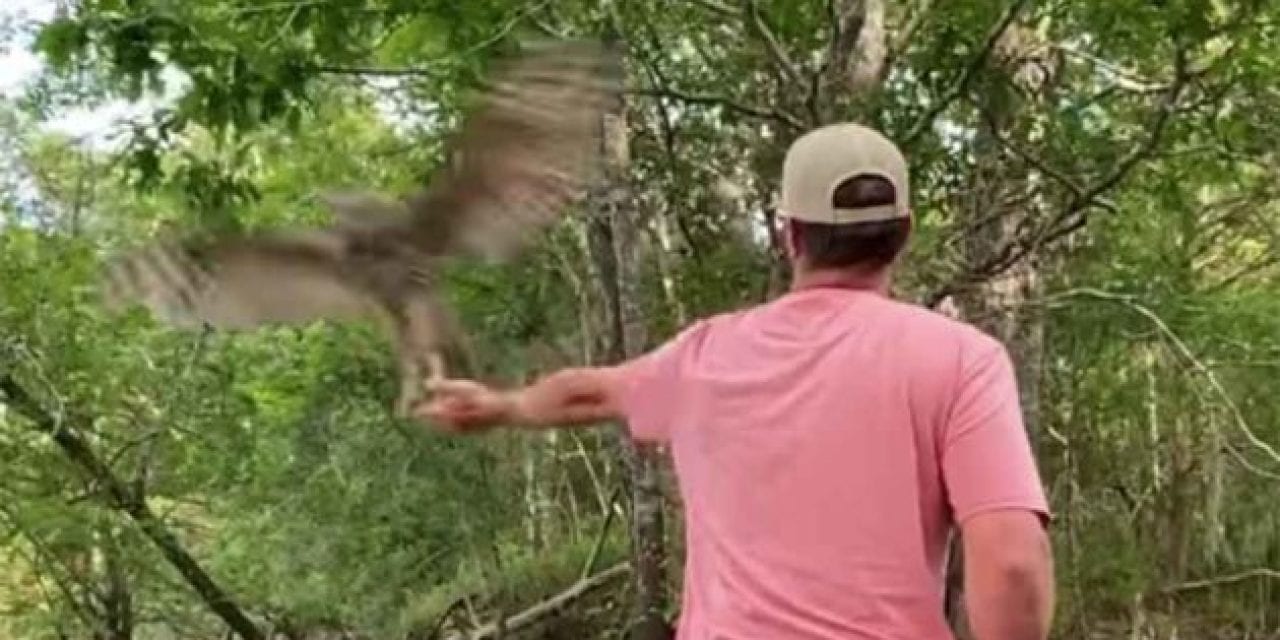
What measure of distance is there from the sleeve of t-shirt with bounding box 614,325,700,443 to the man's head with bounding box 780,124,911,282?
16 cm

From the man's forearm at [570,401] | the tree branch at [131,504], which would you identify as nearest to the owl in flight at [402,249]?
the man's forearm at [570,401]

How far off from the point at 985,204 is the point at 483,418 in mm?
3008

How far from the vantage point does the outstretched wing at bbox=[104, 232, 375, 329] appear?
2000mm

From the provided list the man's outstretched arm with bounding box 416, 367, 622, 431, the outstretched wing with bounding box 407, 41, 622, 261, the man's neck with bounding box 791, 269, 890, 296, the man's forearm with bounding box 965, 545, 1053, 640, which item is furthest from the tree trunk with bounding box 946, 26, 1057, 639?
the man's forearm with bounding box 965, 545, 1053, 640

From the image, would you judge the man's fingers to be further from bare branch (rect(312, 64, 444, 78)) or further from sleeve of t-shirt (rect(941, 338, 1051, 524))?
bare branch (rect(312, 64, 444, 78))

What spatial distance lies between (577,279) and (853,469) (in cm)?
397

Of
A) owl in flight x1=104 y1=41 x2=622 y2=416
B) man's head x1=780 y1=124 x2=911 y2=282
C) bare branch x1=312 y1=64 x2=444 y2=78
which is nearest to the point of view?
man's head x1=780 y1=124 x2=911 y2=282

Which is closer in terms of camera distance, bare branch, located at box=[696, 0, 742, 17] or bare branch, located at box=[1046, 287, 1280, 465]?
bare branch, located at box=[696, 0, 742, 17]

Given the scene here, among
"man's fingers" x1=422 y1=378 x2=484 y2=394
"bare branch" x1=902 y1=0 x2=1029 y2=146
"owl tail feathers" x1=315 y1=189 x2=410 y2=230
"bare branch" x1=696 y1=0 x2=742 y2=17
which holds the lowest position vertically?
"man's fingers" x1=422 y1=378 x2=484 y2=394

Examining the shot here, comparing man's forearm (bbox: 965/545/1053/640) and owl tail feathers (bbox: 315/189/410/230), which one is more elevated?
owl tail feathers (bbox: 315/189/410/230)

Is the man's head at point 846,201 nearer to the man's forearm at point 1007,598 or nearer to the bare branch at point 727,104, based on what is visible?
the man's forearm at point 1007,598

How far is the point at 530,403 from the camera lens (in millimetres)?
1829

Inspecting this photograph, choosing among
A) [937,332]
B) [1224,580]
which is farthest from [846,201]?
[1224,580]

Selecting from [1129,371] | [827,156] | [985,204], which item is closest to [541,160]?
[827,156]
